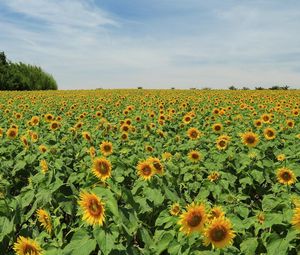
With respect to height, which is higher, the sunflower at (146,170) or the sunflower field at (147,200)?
the sunflower at (146,170)

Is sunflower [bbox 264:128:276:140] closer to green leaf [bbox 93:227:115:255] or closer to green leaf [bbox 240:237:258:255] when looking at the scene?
green leaf [bbox 240:237:258:255]

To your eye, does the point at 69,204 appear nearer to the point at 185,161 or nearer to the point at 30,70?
the point at 185,161

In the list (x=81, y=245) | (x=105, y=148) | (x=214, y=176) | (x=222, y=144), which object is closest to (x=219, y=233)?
(x=81, y=245)

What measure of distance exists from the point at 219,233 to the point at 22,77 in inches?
1955

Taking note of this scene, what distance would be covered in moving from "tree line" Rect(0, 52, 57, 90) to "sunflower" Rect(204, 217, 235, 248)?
48238 mm

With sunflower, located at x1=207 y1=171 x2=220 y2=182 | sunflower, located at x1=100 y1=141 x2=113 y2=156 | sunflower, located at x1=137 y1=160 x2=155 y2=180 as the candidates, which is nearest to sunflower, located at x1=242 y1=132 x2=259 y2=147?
sunflower, located at x1=207 y1=171 x2=220 y2=182

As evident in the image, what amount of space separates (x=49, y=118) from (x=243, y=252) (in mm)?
7783

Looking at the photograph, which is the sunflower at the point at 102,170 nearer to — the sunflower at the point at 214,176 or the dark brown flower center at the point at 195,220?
the dark brown flower center at the point at 195,220

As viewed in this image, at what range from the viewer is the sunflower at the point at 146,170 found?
4789 mm

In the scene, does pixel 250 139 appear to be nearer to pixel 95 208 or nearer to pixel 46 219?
pixel 46 219

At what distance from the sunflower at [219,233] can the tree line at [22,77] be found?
48.2 meters

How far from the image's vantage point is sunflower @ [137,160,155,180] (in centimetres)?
479

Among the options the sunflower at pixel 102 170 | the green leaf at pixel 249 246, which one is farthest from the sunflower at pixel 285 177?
the sunflower at pixel 102 170

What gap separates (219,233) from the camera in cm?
322
